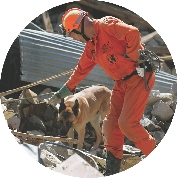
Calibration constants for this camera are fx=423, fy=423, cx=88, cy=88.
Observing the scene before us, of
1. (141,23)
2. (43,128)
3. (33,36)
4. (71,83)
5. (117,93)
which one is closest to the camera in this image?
(117,93)

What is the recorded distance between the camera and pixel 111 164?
16.1ft

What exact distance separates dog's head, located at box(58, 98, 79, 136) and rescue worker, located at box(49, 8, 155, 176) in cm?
137

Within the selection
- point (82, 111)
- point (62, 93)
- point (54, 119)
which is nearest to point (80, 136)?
point (82, 111)

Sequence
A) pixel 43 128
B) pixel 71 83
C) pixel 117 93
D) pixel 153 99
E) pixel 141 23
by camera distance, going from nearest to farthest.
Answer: pixel 117 93 < pixel 71 83 < pixel 43 128 < pixel 153 99 < pixel 141 23

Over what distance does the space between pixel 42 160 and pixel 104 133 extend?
82cm

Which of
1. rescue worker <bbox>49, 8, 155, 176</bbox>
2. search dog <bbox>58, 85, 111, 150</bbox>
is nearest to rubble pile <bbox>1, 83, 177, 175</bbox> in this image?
search dog <bbox>58, 85, 111, 150</bbox>

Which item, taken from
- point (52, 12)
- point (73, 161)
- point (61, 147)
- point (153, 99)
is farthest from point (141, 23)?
point (73, 161)

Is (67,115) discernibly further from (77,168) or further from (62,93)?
(77,168)

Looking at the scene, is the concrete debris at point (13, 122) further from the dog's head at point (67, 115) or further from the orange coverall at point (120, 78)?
the orange coverall at point (120, 78)

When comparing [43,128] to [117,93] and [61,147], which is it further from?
[117,93]

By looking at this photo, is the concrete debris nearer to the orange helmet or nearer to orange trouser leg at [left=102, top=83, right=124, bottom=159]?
orange trouser leg at [left=102, top=83, right=124, bottom=159]

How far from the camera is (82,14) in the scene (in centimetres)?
439

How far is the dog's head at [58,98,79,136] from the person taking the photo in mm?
6027

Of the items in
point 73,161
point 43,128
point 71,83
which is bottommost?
point 43,128
